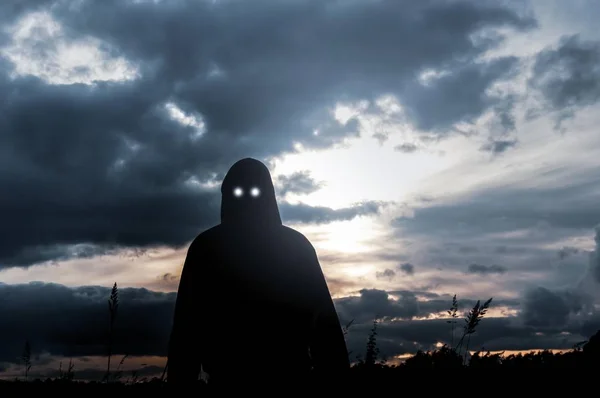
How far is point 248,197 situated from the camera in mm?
6801

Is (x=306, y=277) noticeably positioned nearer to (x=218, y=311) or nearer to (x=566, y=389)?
(x=218, y=311)

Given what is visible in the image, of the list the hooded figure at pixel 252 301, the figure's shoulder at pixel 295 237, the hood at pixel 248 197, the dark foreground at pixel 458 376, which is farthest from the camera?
the figure's shoulder at pixel 295 237

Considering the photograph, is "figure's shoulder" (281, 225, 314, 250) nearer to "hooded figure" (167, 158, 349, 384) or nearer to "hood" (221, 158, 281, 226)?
"hooded figure" (167, 158, 349, 384)

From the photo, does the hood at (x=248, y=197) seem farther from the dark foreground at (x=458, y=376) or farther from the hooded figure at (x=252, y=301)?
the dark foreground at (x=458, y=376)

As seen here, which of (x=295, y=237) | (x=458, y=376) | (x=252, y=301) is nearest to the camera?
(x=458, y=376)

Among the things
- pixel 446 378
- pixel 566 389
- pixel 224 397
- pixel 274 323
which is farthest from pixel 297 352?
pixel 566 389

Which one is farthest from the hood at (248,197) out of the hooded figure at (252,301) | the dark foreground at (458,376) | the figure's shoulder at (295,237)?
the dark foreground at (458,376)

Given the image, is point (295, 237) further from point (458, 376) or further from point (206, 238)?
point (458, 376)

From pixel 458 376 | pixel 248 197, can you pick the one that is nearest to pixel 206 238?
pixel 248 197

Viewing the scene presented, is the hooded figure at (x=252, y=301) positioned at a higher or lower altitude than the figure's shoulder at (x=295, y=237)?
lower

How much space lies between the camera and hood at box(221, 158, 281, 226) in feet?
22.2

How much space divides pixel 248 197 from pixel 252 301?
114 centimetres

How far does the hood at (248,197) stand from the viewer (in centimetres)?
675

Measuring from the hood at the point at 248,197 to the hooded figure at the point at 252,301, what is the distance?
0.04 ft
